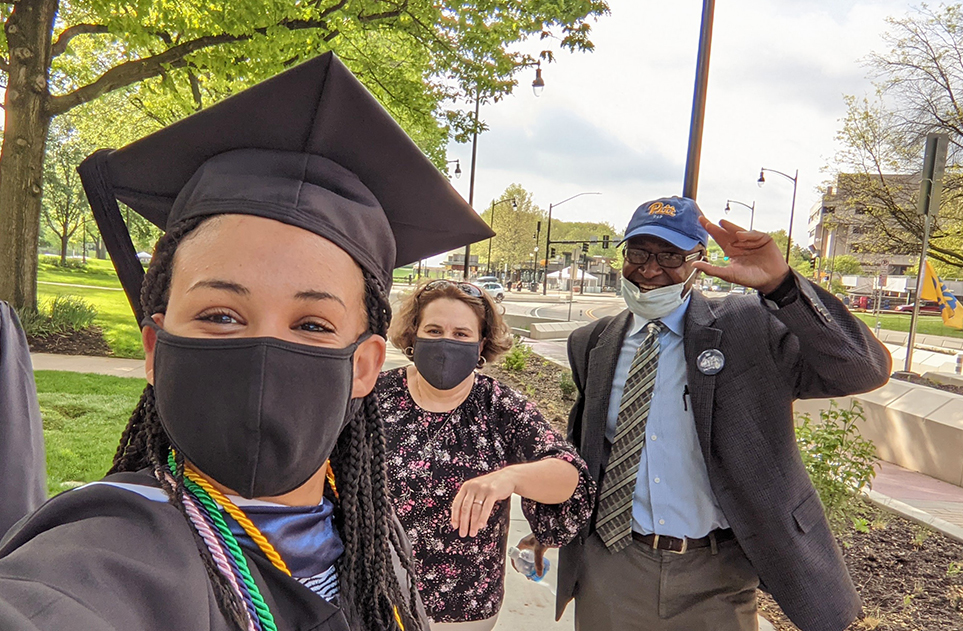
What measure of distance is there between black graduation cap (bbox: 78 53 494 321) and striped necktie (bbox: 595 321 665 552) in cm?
152

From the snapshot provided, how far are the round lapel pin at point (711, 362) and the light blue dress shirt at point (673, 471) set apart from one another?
116 mm

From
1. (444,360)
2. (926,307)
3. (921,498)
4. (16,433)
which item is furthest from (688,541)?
(926,307)

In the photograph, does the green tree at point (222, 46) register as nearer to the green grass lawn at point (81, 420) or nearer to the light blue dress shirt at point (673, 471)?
the green grass lawn at point (81, 420)

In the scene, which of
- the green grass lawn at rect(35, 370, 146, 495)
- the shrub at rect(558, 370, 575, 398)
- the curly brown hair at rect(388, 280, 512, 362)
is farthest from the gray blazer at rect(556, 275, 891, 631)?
the shrub at rect(558, 370, 575, 398)

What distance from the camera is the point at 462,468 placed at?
2.21m

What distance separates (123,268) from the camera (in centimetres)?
114

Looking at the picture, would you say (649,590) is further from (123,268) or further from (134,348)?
(134,348)

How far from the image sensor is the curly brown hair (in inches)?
104

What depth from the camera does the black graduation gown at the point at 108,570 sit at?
25.8 inches

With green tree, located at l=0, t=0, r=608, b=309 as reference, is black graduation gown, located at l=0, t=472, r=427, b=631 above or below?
below

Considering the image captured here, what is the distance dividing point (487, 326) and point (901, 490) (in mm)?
5969

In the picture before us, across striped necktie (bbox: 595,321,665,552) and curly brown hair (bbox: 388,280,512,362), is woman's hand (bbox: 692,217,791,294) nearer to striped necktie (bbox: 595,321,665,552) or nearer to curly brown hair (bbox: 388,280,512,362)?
striped necktie (bbox: 595,321,665,552)

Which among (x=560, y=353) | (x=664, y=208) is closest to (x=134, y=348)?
(x=560, y=353)

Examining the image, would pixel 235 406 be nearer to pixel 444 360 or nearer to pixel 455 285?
pixel 444 360
